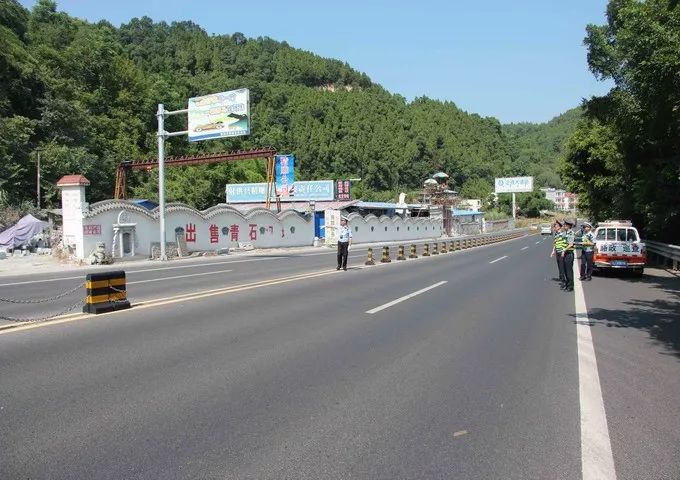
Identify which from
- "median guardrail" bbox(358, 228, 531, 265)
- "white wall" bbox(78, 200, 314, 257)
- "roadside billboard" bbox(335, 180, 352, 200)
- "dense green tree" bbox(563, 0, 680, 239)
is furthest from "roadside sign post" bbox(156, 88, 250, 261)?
"roadside billboard" bbox(335, 180, 352, 200)

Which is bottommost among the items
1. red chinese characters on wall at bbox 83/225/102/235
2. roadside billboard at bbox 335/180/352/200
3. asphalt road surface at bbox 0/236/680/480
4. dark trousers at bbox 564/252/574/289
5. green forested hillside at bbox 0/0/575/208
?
asphalt road surface at bbox 0/236/680/480

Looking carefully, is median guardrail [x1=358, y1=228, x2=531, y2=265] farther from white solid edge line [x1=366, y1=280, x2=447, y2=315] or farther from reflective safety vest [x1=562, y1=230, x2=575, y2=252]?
reflective safety vest [x1=562, y1=230, x2=575, y2=252]

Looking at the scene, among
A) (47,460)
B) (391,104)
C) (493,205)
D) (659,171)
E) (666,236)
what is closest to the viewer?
(47,460)

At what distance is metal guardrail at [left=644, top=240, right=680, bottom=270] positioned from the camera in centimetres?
2124

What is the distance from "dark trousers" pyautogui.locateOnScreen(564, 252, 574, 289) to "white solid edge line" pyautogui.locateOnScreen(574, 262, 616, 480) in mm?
7176

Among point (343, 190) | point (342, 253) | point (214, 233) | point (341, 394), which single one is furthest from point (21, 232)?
point (343, 190)

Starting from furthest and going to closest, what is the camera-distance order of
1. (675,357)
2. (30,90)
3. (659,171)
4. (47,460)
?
(30,90), (659,171), (675,357), (47,460)

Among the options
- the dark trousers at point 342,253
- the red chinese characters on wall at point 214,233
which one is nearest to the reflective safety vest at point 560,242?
the dark trousers at point 342,253

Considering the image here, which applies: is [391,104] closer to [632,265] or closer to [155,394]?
[632,265]

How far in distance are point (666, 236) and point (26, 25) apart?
6911 centimetres

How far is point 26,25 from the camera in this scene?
65562 mm

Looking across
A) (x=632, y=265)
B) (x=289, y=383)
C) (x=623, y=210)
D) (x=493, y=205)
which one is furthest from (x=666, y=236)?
(x=493, y=205)

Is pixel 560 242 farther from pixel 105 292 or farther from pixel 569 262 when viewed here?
pixel 105 292

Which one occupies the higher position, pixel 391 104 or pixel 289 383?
pixel 391 104
